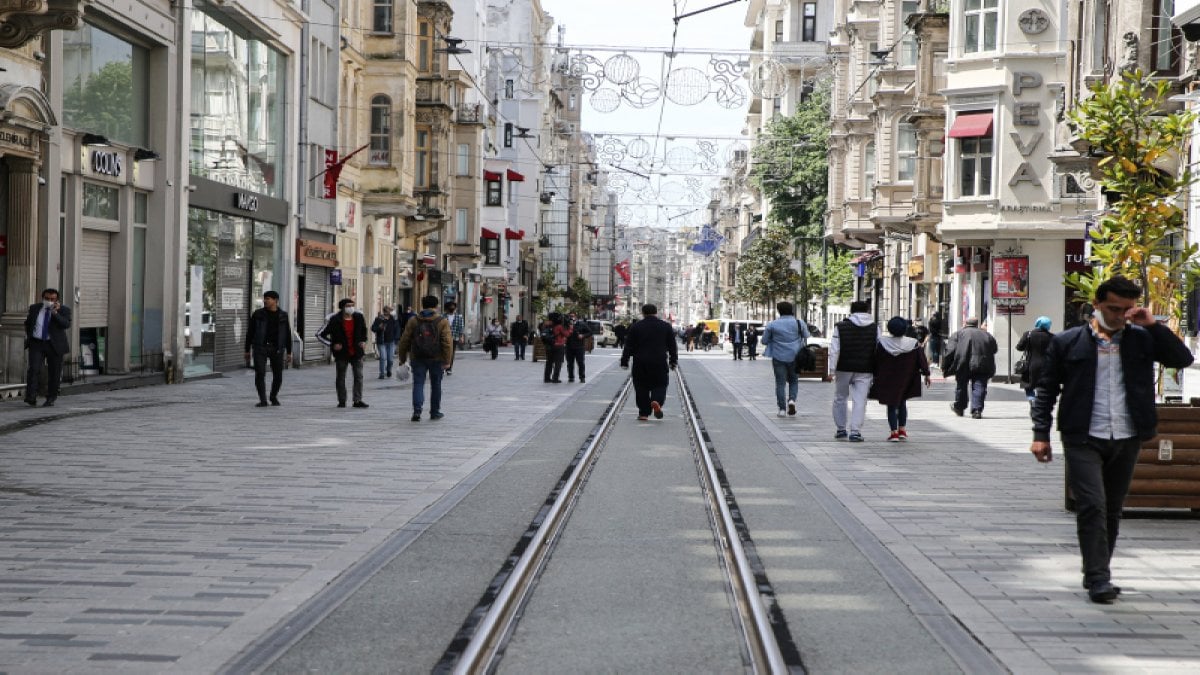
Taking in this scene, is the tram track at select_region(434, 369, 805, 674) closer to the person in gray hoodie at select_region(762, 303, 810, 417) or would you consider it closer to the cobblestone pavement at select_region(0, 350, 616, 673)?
the cobblestone pavement at select_region(0, 350, 616, 673)

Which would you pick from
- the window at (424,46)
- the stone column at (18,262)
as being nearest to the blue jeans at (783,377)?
the stone column at (18,262)

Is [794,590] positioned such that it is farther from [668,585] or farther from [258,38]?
[258,38]

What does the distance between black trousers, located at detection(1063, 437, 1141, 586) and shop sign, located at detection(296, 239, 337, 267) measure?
107 feet

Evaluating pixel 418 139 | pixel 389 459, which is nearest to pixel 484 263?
pixel 418 139

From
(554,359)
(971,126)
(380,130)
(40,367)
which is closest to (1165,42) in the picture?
(971,126)

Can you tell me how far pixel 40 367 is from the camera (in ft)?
69.7

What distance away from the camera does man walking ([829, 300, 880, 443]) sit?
18406mm

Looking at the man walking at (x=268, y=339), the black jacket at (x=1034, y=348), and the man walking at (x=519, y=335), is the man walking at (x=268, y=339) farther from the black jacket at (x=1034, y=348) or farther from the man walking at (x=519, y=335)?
the man walking at (x=519, y=335)

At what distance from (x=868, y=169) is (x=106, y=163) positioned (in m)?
34.7

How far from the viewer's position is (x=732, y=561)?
28.6 feet

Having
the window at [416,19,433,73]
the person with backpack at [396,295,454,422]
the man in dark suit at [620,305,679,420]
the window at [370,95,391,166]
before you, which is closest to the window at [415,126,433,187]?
the window at [416,19,433,73]

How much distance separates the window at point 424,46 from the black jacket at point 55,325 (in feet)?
115

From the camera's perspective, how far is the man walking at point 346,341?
74.4 ft

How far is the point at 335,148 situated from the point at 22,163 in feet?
66.2
